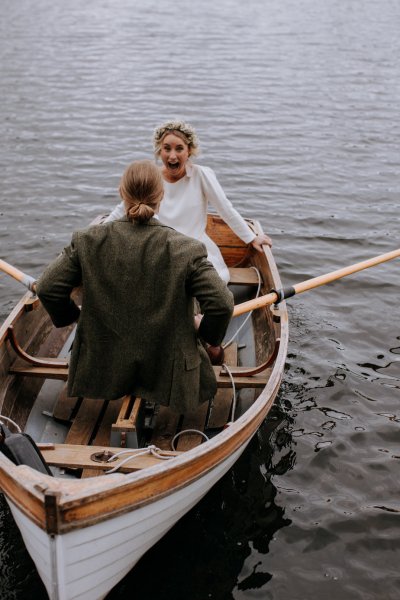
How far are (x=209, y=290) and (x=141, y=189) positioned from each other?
73 cm

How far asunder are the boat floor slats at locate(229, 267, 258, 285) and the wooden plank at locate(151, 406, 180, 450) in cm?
245

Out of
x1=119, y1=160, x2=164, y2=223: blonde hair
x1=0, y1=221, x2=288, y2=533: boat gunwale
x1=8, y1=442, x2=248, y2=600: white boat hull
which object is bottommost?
x1=8, y1=442, x2=248, y2=600: white boat hull

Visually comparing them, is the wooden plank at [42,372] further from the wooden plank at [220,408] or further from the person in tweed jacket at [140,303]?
the wooden plank at [220,408]

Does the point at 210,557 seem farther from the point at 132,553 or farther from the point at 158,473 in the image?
the point at 158,473

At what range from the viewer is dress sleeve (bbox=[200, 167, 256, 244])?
257 inches

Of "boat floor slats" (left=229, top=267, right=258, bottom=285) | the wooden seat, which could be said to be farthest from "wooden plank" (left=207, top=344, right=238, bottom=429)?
"boat floor slats" (left=229, top=267, right=258, bottom=285)

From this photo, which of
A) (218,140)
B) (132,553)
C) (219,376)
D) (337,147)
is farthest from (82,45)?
(132,553)

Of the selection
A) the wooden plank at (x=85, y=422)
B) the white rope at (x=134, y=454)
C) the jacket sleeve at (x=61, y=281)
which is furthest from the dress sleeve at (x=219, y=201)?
the white rope at (x=134, y=454)

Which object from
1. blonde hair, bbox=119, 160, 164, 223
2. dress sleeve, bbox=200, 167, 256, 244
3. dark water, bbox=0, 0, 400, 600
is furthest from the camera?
dress sleeve, bbox=200, 167, 256, 244

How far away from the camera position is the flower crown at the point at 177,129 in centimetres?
597

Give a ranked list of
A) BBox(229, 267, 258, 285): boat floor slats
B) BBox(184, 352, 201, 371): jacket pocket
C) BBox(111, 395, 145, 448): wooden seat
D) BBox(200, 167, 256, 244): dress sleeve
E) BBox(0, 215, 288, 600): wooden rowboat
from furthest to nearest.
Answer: BBox(229, 267, 258, 285): boat floor slats → BBox(200, 167, 256, 244): dress sleeve → BBox(111, 395, 145, 448): wooden seat → BBox(184, 352, 201, 371): jacket pocket → BBox(0, 215, 288, 600): wooden rowboat

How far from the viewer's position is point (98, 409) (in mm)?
5469

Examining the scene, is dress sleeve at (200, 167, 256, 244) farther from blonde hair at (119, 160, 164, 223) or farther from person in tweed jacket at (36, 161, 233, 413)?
blonde hair at (119, 160, 164, 223)

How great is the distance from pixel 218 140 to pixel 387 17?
64.9ft
